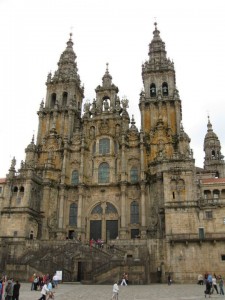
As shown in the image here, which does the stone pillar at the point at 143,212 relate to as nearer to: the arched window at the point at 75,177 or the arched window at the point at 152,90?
the arched window at the point at 75,177

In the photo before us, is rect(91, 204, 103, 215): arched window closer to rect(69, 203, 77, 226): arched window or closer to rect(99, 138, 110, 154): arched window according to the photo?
rect(69, 203, 77, 226): arched window

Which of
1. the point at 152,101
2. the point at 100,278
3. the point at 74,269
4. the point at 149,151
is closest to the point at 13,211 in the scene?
the point at 74,269

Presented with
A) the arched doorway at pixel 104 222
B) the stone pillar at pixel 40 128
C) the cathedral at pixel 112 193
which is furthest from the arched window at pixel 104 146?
the stone pillar at pixel 40 128

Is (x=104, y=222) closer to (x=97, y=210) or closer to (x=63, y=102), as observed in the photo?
(x=97, y=210)

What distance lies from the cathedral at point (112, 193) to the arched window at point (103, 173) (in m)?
0.15

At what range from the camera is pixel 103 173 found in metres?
46.5

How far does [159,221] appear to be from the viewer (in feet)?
131

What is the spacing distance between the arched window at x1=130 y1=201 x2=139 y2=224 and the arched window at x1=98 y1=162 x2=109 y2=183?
202 inches

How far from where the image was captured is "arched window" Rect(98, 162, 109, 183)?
46.0 metres

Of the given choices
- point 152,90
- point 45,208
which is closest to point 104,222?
point 45,208

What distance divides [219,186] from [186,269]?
12510 mm

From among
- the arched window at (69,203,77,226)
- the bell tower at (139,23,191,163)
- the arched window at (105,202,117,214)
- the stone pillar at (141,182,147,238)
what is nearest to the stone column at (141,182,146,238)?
the stone pillar at (141,182,147,238)

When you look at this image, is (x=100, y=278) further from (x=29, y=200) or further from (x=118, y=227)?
(x=29, y=200)

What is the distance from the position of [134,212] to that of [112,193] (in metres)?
4.12
